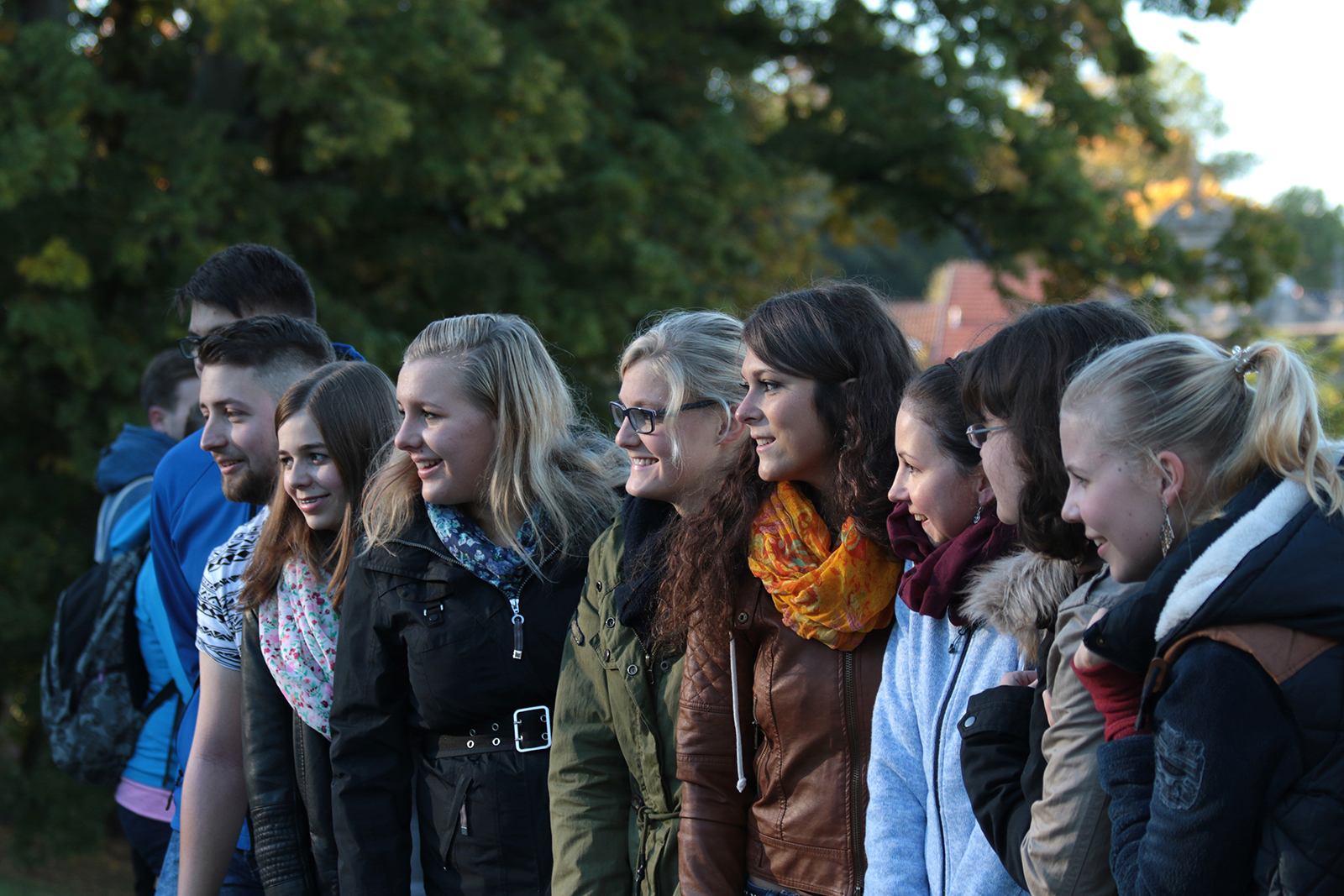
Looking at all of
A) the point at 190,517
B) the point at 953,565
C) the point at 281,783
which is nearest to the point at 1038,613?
the point at 953,565

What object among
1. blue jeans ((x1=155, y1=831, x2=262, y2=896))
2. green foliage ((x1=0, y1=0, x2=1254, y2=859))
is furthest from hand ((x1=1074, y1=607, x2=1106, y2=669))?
green foliage ((x1=0, y1=0, x2=1254, y2=859))

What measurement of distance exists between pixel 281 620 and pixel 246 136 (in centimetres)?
623

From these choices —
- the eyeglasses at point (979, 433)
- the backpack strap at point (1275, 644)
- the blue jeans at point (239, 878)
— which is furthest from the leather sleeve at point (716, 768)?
the blue jeans at point (239, 878)

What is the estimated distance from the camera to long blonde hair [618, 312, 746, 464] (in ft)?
8.71

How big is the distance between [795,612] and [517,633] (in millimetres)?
810

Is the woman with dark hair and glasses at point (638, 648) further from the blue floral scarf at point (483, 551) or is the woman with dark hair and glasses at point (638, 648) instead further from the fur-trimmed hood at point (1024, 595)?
the fur-trimmed hood at point (1024, 595)

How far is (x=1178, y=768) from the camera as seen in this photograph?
1.55 meters

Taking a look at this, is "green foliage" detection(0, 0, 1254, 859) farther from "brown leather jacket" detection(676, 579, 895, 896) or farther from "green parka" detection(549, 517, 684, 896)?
"brown leather jacket" detection(676, 579, 895, 896)

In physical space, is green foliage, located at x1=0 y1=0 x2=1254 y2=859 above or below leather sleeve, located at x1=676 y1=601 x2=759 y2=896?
above

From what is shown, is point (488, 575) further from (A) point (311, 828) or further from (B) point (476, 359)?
(A) point (311, 828)

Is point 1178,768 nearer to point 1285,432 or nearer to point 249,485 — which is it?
point 1285,432

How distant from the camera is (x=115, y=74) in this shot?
845cm

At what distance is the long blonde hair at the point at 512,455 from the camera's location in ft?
9.45

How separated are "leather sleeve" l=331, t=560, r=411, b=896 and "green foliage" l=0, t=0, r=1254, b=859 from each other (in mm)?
3533
